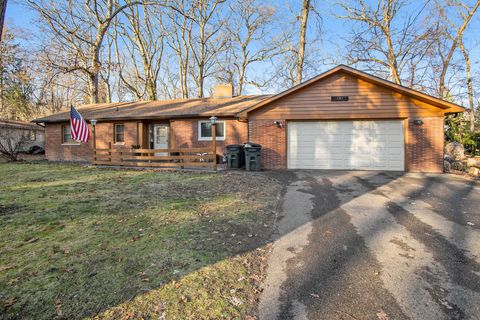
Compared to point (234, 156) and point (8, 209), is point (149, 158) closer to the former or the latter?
point (234, 156)

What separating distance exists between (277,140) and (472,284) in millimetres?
9113

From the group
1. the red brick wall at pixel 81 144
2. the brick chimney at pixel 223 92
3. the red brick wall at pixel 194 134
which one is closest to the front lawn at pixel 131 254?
the red brick wall at pixel 194 134

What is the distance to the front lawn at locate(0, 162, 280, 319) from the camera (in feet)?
7.70

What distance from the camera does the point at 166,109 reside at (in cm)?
1507

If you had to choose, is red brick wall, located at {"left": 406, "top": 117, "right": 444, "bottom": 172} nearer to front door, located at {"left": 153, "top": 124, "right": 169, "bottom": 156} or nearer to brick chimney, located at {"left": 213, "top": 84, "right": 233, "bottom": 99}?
brick chimney, located at {"left": 213, "top": 84, "right": 233, "bottom": 99}

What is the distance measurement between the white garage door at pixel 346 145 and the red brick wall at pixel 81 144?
9.23m

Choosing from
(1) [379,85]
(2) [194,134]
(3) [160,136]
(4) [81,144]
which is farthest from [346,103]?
(4) [81,144]

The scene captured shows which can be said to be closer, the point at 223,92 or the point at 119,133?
the point at 119,133

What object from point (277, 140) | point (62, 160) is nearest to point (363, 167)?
point (277, 140)

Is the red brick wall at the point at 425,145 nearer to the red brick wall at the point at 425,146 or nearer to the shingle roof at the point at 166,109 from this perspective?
the red brick wall at the point at 425,146

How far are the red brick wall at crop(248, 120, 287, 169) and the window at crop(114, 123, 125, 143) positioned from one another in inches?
315

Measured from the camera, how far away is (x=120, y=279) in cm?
274

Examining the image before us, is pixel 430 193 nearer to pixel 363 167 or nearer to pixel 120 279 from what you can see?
pixel 363 167

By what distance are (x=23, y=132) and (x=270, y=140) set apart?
78.7ft
